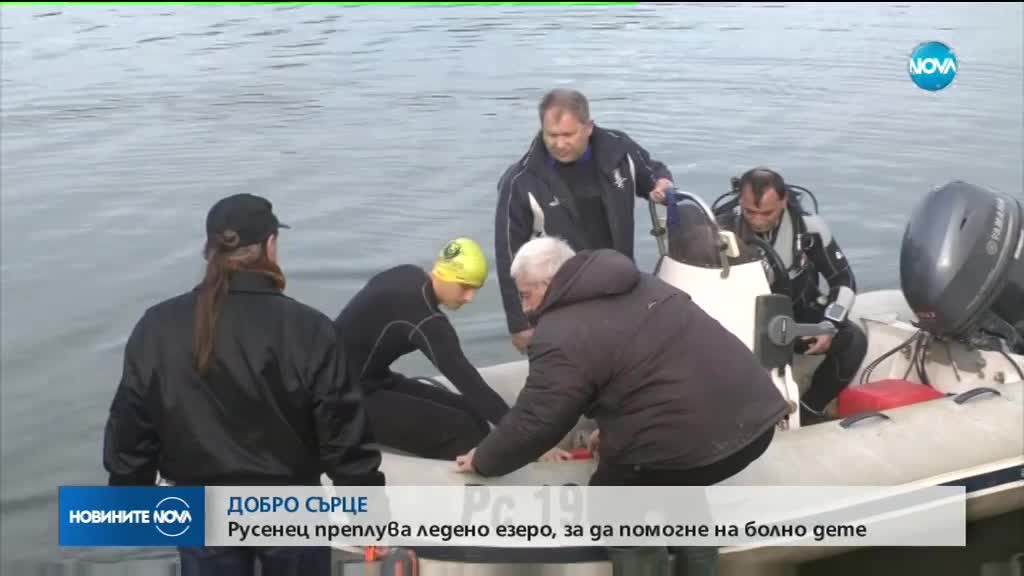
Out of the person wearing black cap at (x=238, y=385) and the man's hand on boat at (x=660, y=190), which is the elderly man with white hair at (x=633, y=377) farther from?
the man's hand on boat at (x=660, y=190)

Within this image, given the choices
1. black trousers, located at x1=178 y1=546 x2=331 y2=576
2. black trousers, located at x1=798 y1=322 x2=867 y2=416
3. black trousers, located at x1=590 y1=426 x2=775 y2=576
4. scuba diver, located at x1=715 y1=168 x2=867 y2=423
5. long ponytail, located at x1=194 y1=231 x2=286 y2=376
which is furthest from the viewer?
black trousers, located at x1=798 y1=322 x2=867 y2=416

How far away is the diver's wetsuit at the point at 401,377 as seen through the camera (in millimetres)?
3637

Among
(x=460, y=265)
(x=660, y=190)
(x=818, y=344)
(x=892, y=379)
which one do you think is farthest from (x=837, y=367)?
(x=460, y=265)

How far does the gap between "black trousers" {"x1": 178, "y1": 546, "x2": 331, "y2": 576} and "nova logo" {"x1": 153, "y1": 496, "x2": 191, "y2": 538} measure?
3.1 inches

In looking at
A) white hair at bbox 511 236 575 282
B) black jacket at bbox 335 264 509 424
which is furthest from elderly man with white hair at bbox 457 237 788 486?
black jacket at bbox 335 264 509 424

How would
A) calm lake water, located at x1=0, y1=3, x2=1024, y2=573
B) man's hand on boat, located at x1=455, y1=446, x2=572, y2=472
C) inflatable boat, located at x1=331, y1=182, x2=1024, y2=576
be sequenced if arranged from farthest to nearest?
calm lake water, located at x1=0, y1=3, x2=1024, y2=573 → inflatable boat, located at x1=331, y1=182, x2=1024, y2=576 → man's hand on boat, located at x1=455, y1=446, x2=572, y2=472

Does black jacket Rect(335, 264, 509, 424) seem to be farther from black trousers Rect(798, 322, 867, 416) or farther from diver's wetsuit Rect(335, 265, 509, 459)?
black trousers Rect(798, 322, 867, 416)

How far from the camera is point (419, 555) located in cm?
348

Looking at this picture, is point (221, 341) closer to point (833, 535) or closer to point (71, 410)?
point (833, 535)

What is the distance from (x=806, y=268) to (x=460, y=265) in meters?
1.50

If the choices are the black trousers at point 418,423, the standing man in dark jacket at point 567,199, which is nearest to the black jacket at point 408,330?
the black trousers at point 418,423

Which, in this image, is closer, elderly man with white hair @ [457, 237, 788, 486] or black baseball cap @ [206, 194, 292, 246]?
black baseball cap @ [206, 194, 292, 246]

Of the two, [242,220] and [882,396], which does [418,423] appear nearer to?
[242,220]

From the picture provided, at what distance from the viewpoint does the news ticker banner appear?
3.07 metres
